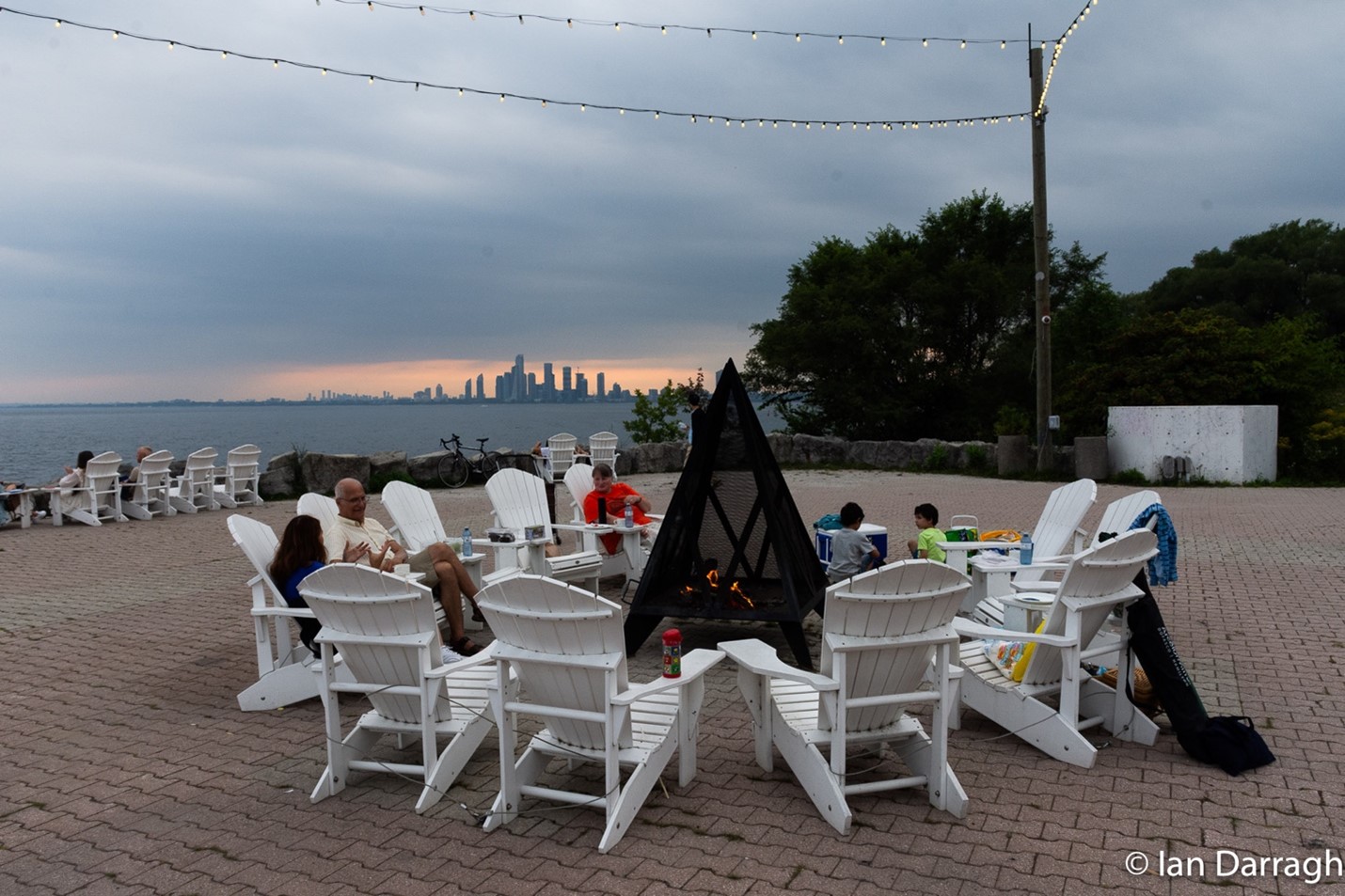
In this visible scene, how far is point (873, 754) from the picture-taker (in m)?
4.26

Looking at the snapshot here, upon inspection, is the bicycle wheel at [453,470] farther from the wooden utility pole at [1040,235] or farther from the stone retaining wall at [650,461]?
the wooden utility pole at [1040,235]

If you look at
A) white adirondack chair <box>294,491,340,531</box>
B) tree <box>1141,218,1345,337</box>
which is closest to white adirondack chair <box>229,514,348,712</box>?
white adirondack chair <box>294,491,340,531</box>

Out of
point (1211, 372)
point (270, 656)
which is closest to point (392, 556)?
point (270, 656)

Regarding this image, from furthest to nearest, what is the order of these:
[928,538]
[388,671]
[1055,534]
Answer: [928,538]
[1055,534]
[388,671]

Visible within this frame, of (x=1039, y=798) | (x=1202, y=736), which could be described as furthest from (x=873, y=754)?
(x=1202, y=736)

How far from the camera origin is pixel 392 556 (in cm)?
611

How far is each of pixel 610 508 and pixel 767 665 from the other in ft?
15.4

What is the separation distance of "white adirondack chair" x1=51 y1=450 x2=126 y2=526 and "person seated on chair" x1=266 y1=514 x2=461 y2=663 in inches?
395

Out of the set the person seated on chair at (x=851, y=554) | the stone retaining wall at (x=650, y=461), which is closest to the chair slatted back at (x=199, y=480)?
the stone retaining wall at (x=650, y=461)

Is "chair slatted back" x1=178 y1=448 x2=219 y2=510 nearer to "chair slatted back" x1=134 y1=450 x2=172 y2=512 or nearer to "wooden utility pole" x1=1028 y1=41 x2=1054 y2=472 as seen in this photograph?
"chair slatted back" x1=134 y1=450 x2=172 y2=512

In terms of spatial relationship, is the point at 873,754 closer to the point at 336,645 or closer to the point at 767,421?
the point at 336,645

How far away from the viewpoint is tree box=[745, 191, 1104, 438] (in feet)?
80.6

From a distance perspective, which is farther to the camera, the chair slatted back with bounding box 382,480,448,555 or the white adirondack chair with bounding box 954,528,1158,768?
the chair slatted back with bounding box 382,480,448,555

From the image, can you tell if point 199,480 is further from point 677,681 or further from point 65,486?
point 677,681
